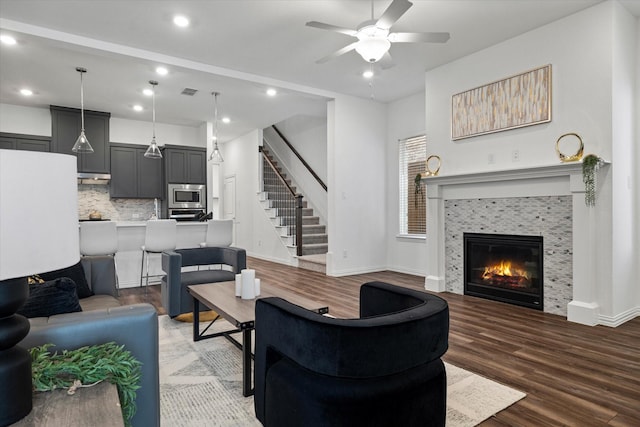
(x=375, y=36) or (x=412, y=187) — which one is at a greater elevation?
(x=375, y=36)

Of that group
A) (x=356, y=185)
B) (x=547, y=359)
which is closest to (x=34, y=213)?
(x=547, y=359)

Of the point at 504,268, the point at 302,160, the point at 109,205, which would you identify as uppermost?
the point at 302,160

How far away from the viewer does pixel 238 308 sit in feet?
8.57

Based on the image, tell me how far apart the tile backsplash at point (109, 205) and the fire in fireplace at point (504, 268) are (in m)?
6.87

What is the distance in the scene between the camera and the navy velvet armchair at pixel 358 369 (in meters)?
1.35

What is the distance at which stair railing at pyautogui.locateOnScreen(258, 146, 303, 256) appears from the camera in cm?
760

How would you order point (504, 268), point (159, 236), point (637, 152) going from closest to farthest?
point (637, 152) → point (504, 268) → point (159, 236)

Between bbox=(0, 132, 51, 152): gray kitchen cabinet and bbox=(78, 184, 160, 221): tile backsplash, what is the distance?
3.42ft

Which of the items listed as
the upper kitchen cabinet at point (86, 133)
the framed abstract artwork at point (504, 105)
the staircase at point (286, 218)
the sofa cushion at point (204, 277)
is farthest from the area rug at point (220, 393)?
the upper kitchen cabinet at point (86, 133)

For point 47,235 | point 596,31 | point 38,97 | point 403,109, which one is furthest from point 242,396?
point 38,97

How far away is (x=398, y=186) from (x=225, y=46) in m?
3.79

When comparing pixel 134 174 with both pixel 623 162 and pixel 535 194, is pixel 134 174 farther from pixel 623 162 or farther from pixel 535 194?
pixel 623 162

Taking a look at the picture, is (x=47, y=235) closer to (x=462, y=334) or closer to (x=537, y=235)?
(x=462, y=334)

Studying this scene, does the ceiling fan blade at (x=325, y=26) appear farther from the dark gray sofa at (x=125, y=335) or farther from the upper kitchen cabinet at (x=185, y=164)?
the upper kitchen cabinet at (x=185, y=164)
